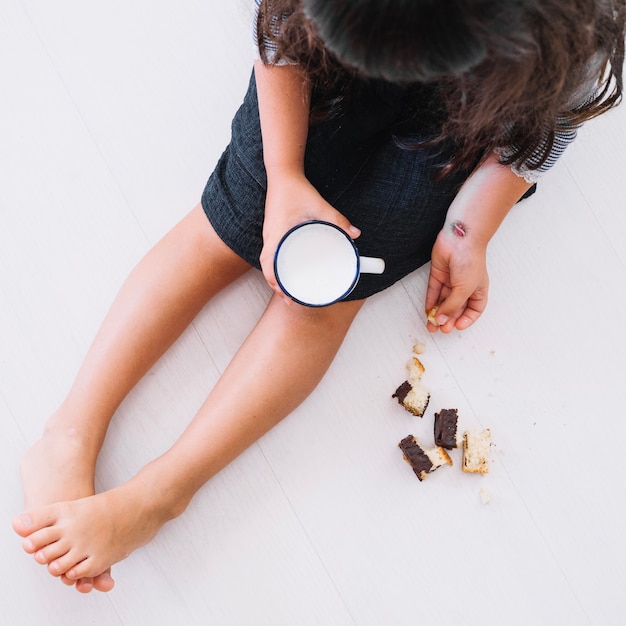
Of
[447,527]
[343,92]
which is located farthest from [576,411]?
[343,92]

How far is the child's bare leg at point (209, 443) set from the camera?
86 centimetres

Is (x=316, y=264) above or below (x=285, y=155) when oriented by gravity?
below

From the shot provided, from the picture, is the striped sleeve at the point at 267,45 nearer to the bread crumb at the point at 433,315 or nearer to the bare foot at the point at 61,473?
the bread crumb at the point at 433,315

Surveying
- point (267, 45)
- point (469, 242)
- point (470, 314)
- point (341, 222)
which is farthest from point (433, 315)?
point (267, 45)

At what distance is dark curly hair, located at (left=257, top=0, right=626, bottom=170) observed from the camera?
0.49 m

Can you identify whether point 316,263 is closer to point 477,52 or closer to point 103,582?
point 477,52

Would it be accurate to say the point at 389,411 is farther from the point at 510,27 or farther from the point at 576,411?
the point at 510,27

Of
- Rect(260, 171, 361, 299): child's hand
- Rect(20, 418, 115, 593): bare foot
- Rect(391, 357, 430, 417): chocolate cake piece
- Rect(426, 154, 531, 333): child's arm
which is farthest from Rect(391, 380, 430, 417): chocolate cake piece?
Rect(20, 418, 115, 593): bare foot

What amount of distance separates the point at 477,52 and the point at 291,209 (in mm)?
311

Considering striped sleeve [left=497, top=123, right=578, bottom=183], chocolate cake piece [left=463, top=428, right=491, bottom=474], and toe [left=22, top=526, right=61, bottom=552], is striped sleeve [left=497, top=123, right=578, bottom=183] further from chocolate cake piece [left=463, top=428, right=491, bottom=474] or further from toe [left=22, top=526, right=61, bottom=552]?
toe [left=22, top=526, right=61, bottom=552]

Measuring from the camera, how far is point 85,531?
0.85 metres

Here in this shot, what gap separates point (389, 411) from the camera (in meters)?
1.00

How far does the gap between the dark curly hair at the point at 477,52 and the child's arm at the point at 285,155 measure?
0.03m

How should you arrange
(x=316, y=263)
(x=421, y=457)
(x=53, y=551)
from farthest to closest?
1. (x=421, y=457)
2. (x=53, y=551)
3. (x=316, y=263)
